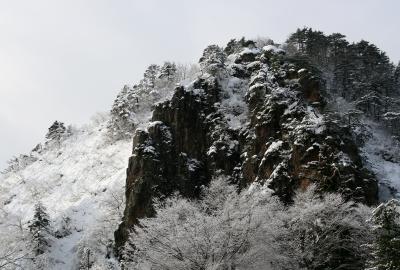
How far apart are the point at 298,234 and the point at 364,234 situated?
522 cm

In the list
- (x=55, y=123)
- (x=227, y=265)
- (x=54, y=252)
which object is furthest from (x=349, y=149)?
(x=55, y=123)

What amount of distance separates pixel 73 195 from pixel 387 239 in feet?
207

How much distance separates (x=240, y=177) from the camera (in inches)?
2169

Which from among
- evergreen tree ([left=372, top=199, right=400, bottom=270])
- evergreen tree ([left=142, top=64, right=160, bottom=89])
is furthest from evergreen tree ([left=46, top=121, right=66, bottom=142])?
evergreen tree ([left=372, top=199, right=400, bottom=270])

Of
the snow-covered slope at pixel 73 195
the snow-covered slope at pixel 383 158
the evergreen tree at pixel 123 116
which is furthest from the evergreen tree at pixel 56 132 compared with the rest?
the snow-covered slope at pixel 383 158

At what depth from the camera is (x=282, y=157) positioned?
4994 cm

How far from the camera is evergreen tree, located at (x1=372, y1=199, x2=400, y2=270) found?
26.2 meters

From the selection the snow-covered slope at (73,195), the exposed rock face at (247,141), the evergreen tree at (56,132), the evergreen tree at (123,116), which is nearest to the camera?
the exposed rock face at (247,141)

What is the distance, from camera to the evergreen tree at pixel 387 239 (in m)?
26.2

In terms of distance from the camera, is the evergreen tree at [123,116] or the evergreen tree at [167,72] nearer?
the evergreen tree at [123,116]

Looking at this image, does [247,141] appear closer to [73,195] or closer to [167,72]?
[73,195]

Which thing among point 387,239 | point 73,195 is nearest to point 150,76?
point 73,195

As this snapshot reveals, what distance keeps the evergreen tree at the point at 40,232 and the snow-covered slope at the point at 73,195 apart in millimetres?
1298

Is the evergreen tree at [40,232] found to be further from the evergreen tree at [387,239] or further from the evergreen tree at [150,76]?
the evergreen tree at [387,239]
